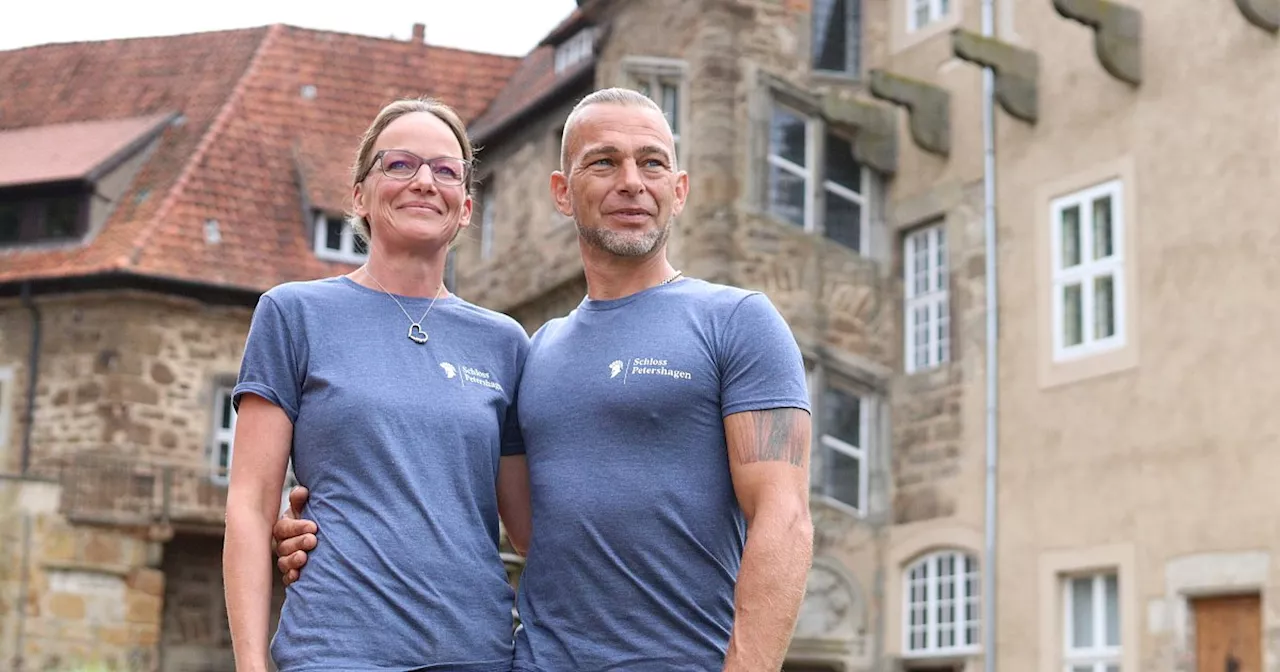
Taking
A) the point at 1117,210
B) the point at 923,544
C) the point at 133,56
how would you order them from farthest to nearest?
the point at 133,56 → the point at 923,544 → the point at 1117,210

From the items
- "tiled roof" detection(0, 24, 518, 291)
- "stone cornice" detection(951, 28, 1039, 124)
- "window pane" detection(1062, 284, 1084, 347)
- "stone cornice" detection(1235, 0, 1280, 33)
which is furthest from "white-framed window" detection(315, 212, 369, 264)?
"stone cornice" detection(1235, 0, 1280, 33)

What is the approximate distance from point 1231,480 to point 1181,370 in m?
0.99

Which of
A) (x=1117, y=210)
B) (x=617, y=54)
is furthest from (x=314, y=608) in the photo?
(x=617, y=54)

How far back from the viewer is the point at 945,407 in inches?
666

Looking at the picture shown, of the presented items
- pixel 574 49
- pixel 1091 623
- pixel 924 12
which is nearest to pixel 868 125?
pixel 924 12

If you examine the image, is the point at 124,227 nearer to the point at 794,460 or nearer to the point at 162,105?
the point at 162,105

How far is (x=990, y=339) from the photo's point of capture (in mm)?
16328

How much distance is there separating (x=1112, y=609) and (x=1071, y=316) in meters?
2.43

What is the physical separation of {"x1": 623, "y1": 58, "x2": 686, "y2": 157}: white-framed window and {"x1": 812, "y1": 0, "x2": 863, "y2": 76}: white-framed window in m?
1.39

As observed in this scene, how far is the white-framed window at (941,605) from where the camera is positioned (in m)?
16.3

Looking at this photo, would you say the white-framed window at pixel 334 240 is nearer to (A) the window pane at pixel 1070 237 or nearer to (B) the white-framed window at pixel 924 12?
(B) the white-framed window at pixel 924 12

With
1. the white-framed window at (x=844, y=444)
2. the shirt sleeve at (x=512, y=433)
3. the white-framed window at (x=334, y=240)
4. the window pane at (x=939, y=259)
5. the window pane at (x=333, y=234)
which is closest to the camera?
the shirt sleeve at (x=512, y=433)

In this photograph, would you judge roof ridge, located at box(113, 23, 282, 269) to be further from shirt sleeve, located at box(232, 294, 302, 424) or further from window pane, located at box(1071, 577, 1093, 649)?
shirt sleeve, located at box(232, 294, 302, 424)

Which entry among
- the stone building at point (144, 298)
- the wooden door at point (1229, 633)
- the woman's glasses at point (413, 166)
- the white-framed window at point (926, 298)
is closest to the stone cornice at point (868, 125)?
the white-framed window at point (926, 298)
